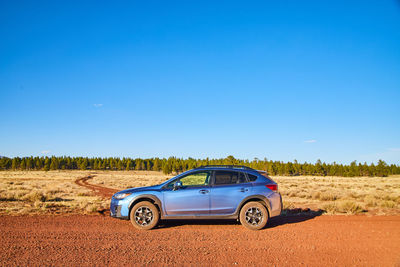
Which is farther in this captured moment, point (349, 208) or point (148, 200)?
point (349, 208)

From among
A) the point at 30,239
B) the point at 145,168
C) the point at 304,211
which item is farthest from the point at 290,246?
the point at 145,168

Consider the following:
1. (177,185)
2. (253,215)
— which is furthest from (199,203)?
(253,215)

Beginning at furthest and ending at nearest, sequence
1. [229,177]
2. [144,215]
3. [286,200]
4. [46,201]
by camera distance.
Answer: [286,200]
[46,201]
[229,177]
[144,215]

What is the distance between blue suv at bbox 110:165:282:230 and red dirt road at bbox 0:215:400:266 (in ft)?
1.24

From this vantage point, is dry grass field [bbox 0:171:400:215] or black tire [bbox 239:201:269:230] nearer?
black tire [bbox 239:201:269:230]

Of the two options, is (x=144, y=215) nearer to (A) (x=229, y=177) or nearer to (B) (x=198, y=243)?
(B) (x=198, y=243)

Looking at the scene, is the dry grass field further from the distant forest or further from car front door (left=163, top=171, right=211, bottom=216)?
the distant forest

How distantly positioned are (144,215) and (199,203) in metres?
1.64

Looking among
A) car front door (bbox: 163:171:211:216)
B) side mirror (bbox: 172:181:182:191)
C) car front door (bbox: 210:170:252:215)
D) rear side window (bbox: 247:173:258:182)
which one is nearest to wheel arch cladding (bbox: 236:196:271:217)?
car front door (bbox: 210:170:252:215)

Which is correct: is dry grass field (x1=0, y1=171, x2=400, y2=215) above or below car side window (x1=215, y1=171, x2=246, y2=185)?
below

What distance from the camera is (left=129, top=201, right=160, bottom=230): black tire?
746cm

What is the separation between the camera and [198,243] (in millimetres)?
6180

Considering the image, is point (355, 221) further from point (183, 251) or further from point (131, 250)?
point (131, 250)

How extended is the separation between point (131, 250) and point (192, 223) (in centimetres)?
300
